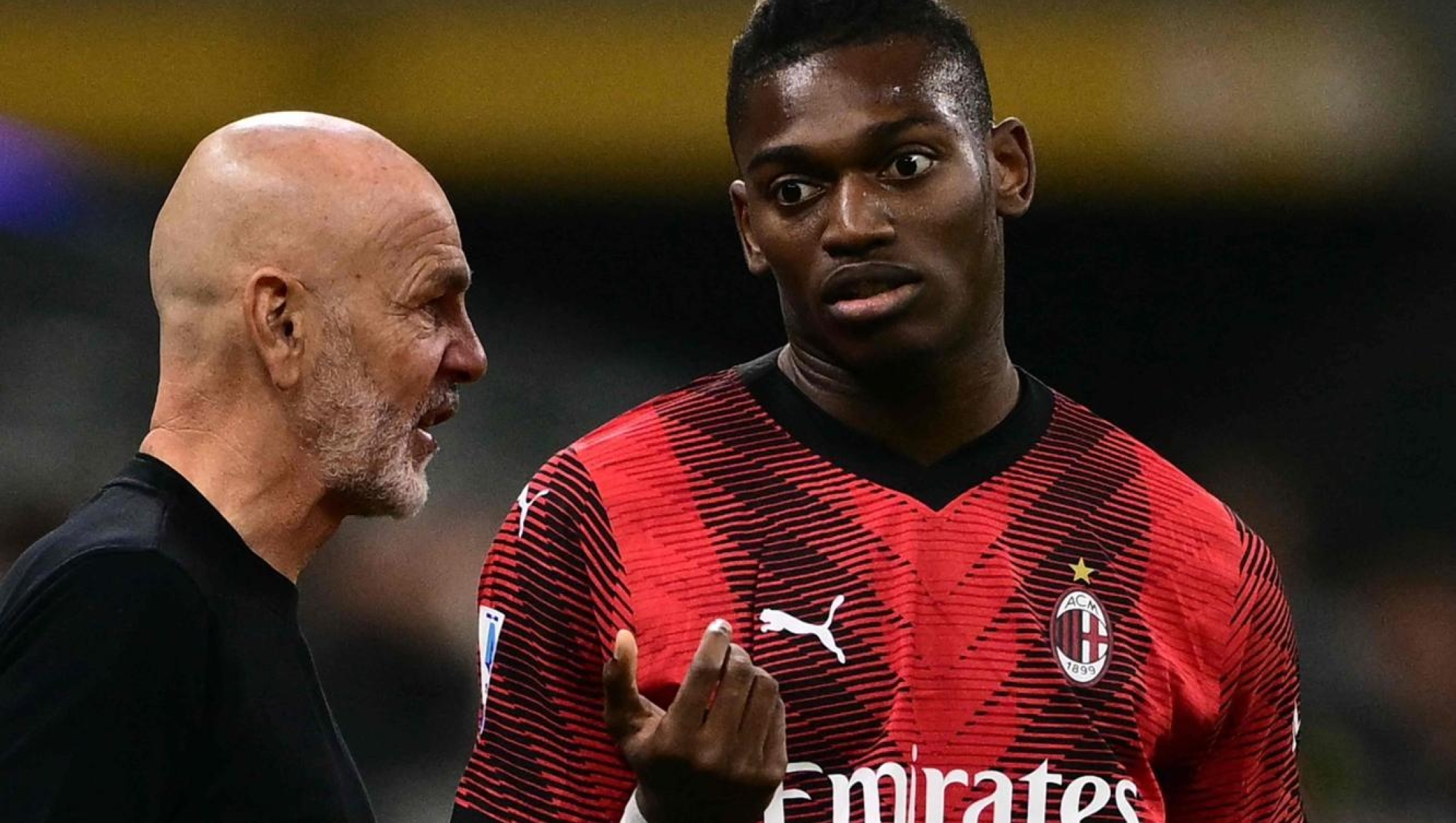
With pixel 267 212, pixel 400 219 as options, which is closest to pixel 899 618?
pixel 400 219

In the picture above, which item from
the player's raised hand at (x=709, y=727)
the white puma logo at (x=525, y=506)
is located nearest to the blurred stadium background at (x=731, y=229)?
the white puma logo at (x=525, y=506)

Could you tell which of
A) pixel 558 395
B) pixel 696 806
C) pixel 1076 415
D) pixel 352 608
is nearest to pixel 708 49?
pixel 558 395

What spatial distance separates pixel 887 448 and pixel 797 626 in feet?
1.05

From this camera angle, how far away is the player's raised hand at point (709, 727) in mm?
2873

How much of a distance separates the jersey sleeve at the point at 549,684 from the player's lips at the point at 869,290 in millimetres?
426

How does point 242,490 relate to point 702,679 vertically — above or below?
above

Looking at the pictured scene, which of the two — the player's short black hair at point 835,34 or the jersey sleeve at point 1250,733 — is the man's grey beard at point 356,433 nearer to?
the player's short black hair at point 835,34

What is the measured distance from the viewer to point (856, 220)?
10.6ft

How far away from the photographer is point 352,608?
8484 millimetres

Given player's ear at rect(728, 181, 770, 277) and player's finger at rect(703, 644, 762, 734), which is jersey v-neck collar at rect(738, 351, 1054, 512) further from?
player's finger at rect(703, 644, 762, 734)

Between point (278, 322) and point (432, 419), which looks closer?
point (278, 322)

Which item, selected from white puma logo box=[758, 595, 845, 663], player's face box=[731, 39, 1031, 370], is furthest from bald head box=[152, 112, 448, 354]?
white puma logo box=[758, 595, 845, 663]

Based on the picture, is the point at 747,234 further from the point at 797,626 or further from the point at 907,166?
the point at 797,626

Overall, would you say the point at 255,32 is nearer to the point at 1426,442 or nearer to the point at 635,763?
the point at 1426,442
